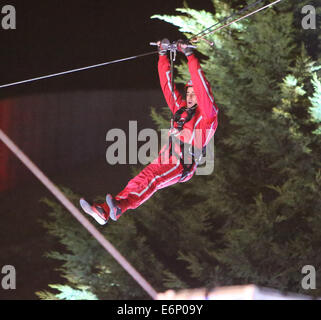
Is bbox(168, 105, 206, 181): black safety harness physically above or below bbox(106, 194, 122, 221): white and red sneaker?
above

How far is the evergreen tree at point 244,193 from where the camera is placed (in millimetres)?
6949

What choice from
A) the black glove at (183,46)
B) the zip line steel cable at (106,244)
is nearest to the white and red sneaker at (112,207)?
the black glove at (183,46)

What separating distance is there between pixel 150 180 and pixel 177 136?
0.48m

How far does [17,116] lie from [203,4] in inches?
175

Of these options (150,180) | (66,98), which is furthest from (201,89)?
(66,98)

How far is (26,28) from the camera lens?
1099 cm

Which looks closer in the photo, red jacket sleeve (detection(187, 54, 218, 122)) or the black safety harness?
red jacket sleeve (detection(187, 54, 218, 122))

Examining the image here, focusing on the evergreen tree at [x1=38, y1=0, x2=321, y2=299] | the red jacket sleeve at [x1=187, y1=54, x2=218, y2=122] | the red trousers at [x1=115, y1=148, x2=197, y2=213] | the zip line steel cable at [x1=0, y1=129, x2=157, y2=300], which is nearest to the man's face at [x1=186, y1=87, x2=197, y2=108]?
the red jacket sleeve at [x1=187, y1=54, x2=218, y2=122]

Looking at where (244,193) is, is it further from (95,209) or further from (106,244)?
(95,209)

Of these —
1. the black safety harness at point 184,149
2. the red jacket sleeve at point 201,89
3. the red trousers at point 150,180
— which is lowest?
the red trousers at point 150,180

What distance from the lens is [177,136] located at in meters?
5.23

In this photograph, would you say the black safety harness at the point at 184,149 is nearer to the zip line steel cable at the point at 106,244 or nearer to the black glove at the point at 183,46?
the black glove at the point at 183,46

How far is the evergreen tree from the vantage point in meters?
6.95

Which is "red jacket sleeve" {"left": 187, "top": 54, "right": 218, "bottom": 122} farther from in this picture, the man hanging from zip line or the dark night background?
the dark night background
